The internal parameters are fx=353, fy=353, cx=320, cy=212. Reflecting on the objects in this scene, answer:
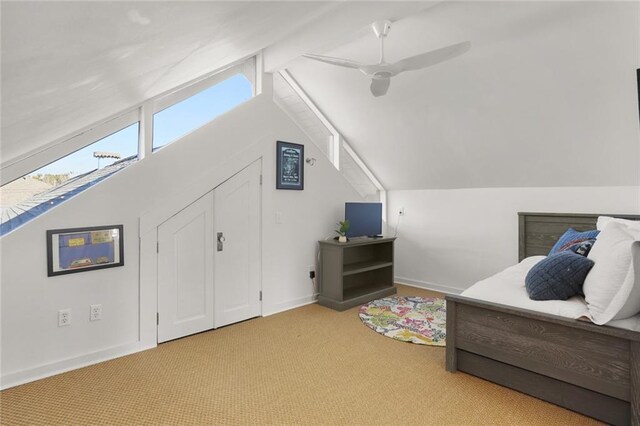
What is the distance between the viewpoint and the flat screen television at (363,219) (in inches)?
181

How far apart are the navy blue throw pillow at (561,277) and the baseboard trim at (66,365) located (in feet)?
10.2

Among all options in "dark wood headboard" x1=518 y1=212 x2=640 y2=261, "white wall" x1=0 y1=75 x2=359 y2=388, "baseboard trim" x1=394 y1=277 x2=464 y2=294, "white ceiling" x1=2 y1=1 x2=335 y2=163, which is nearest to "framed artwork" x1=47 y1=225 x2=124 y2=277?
"white wall" x1=0 y1=75 x2=359 y2=388

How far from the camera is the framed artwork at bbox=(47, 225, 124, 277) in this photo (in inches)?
103

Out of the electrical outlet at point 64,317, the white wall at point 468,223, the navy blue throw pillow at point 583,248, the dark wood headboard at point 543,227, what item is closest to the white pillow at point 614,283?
the navy blue throw pillow at point 583,248

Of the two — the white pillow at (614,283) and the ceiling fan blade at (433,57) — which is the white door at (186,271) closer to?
the ceiling fan blade at (433,57)

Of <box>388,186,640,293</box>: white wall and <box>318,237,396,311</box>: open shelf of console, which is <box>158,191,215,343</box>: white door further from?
<box>388,186,640,293</box>: white wall

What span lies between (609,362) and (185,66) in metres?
3.30

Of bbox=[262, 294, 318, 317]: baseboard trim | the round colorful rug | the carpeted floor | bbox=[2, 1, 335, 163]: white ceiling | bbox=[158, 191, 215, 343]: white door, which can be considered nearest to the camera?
bbox=[2, 1, 335, 163]: white ceiling

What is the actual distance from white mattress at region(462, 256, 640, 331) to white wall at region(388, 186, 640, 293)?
1.50 m

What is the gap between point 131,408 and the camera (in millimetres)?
2180

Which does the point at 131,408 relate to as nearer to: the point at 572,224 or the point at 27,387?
the point at 27,387

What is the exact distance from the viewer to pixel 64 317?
8.70 feet

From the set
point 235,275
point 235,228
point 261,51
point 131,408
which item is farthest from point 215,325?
point 261,51

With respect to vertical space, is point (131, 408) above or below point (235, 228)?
below
